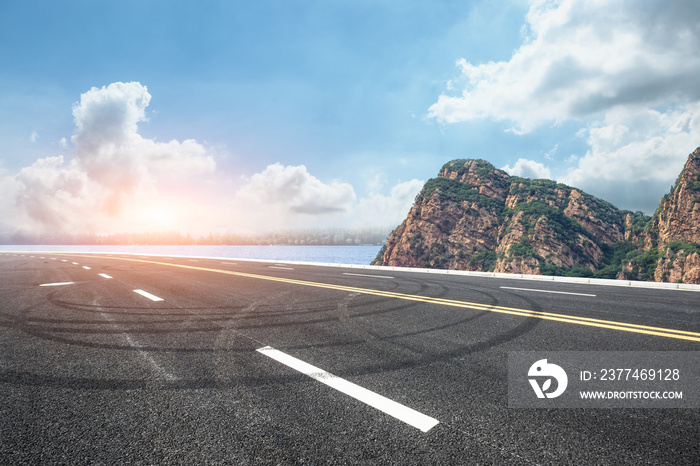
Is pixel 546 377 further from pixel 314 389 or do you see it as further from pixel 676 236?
pixel 676 236

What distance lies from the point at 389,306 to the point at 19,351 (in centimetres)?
572

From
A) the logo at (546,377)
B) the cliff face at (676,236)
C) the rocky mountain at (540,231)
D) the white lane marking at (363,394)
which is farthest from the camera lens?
the rocky mountain at (540,231)

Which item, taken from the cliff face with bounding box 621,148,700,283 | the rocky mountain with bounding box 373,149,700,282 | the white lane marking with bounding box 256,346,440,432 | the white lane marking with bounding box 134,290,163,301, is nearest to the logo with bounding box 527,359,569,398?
the white lane marking with bounding box 256,346,440,432

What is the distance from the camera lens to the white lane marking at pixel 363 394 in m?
2.38

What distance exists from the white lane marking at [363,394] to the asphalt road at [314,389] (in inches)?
0.7

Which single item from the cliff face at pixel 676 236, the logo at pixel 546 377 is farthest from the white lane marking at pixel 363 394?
the cliff face at pixel 676 236

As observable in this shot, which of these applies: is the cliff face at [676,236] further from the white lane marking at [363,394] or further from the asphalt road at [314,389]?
the white lane marking at [363,394]

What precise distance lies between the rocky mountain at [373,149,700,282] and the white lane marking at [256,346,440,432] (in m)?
81.3

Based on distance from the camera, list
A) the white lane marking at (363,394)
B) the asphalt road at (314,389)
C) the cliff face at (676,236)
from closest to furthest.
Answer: the asphalt road at (314,389)
the white lane marking at (363,394)
the cliff face at (676,236)

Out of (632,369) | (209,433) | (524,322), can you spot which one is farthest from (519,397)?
(524,322)

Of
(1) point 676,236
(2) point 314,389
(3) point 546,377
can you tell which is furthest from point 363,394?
(1) point 676,236

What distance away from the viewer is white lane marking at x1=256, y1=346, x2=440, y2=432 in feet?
7.82

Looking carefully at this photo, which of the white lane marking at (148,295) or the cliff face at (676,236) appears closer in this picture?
the white lane marking at (148,295)

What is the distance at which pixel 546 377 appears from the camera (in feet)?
10.4
